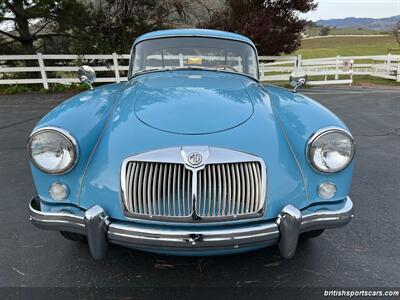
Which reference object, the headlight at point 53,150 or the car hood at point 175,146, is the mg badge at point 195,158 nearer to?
the car hood at point 175,146

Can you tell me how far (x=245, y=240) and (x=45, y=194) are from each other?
1357 mm

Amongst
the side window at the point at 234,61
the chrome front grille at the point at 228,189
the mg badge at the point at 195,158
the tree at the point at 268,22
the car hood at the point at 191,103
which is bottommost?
the chrome front grille at the point at 228,189

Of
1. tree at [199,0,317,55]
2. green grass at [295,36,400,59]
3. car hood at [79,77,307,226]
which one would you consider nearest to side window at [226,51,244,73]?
car hood at [79,77,307,226]

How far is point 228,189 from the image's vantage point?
6.53ft

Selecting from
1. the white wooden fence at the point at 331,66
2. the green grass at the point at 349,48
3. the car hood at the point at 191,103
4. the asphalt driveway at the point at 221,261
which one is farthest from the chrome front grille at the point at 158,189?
the green grass at the point at 349,48

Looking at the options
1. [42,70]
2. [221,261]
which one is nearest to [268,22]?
[42,70]

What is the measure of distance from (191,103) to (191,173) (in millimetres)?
676

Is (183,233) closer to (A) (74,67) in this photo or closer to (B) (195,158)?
(B) (195,158)

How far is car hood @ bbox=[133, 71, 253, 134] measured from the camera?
2.20m

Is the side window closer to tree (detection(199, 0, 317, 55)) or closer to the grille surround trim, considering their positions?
the grille surround trim

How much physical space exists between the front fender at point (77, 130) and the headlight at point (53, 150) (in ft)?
0.14

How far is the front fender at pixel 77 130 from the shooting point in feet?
7.11

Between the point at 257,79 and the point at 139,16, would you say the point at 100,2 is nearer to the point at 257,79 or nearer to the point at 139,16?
the point at 139,16

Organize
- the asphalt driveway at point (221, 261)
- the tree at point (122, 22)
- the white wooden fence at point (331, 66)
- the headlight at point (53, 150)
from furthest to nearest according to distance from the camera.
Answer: the white wooden fence at point (331, 66), the tree at point (122, 22), the asphalt driveway at point (221, 261), the headlight at point (53, 150)
